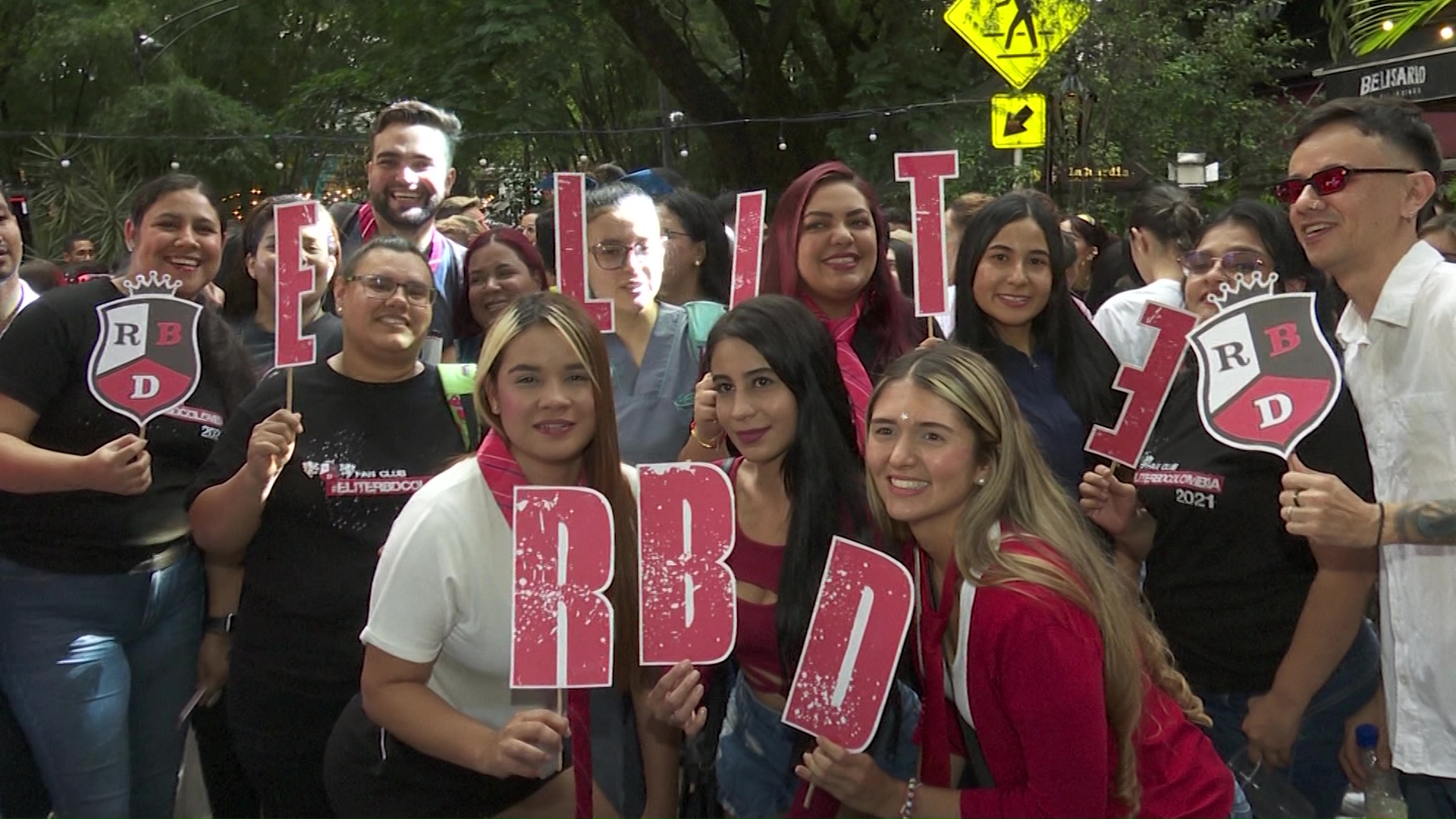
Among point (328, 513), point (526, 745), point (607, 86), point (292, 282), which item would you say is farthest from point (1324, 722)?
point (607, 86)

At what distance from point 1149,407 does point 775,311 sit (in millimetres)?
963

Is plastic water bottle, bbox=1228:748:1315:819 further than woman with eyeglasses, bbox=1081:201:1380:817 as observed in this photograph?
Yes

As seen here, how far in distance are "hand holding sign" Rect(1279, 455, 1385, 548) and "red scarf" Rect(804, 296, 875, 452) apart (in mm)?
868

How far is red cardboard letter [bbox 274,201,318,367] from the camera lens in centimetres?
308

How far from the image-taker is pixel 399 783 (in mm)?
2506

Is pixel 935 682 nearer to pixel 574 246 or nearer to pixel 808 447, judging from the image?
pixel 808 447

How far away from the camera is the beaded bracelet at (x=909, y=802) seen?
2.30 m

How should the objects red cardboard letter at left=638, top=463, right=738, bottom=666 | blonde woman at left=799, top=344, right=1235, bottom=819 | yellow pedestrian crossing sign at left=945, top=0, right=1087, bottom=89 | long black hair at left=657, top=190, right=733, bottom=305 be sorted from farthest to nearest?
yellow pedestrian crossing sign at left=945, top=0, right=1087, bottom=89, long black hair at left=657, top=190, right=733, bottom=305, red cardboard letter at left=638, top=463, right=738, bottom=666, blonde woman at left=799, top=344, right=1235, bottom=819

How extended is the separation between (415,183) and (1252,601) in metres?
2.81

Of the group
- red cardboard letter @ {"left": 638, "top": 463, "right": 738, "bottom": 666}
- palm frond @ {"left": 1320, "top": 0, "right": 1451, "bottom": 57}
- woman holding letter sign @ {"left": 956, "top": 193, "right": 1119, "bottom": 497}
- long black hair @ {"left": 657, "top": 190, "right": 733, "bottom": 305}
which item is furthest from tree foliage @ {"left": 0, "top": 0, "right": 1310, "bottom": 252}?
red cardboard letter @ {"left": 638, "top": 463, "right": 738, "bottom": 666}

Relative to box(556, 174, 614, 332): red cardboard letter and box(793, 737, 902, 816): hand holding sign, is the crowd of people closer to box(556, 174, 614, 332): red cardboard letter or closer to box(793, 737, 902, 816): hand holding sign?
box(793, 737, 902, 816): hand holding sign

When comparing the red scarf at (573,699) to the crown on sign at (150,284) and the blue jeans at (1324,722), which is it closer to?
the crown on sign at (150,284)

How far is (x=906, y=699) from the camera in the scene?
101 inches

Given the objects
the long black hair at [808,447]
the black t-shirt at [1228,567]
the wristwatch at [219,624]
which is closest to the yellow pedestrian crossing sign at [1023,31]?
the black t-shirt at [1228,567]
